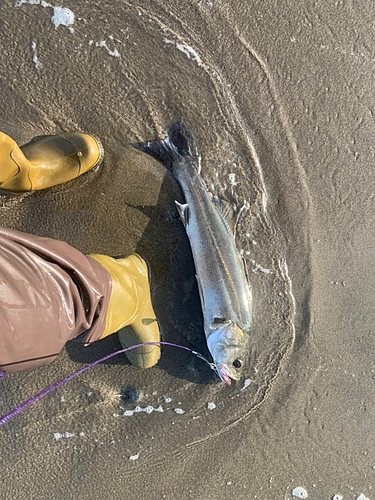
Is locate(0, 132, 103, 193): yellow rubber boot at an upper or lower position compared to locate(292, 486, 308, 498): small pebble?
upper

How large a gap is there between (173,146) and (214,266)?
1318 mm

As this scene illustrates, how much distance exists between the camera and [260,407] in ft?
11.0

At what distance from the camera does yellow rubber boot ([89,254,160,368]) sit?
8.75ft

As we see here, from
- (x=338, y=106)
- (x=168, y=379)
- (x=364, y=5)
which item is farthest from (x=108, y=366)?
(x=364, y=5)

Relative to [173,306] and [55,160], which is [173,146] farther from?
[173,306]

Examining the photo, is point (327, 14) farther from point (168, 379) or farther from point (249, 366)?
point (168, 379)

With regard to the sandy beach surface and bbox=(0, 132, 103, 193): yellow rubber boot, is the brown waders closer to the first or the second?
bbox=(0, 132, 103, 193): yellow rubber boot

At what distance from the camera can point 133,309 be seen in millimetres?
2898

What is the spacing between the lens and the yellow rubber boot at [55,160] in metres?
3.02

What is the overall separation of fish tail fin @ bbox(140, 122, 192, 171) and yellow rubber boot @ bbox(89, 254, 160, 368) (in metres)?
1.08

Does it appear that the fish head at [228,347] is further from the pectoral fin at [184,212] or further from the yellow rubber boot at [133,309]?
the pectoral fin at [184,212]

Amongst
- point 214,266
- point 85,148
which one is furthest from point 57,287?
point 85,148

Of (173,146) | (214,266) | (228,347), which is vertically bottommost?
(228,347)

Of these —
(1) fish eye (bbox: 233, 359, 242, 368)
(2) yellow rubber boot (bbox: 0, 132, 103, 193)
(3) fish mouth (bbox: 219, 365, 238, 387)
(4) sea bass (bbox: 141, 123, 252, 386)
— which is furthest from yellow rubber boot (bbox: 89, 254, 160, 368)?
(2) yellow rubber boot (bbox: 0, 132, 103, 193)
